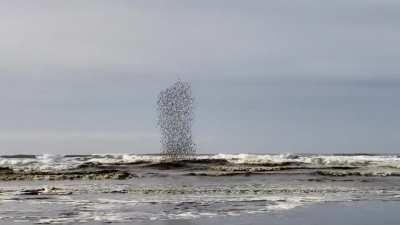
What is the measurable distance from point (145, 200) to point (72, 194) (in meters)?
4.94

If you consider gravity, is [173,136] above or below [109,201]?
above

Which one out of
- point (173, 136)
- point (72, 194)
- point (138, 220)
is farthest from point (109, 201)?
point (173, 136)

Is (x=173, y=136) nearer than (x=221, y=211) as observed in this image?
No

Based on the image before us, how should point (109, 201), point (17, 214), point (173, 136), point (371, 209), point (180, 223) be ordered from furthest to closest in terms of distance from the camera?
1. point (173, 136)
2. point (109, 201)
3. point (371, 209)
4. point (17, 214)
5. point (180, 223)

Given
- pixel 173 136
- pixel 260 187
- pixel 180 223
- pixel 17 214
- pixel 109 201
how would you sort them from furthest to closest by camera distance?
pixel 173 136 → pixel 260 187 → pixel 109 201 → pixel 17 214 → pixel 180 223

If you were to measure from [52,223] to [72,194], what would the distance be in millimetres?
11137

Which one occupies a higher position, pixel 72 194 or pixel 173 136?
pixel 173 136

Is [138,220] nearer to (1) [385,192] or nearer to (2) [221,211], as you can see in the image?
(2) [221,211]

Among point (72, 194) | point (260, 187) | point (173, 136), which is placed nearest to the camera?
point (72, 194)

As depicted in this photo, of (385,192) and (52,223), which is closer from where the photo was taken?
(52,223)

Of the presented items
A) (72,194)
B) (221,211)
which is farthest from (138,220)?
(72,194)

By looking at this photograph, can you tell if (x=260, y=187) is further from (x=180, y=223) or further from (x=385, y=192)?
(x=180, y=223)

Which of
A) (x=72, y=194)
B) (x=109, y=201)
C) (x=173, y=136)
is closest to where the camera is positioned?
(x=109, y=201)

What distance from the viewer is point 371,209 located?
21.6 meters
